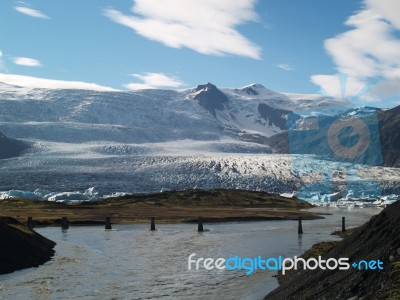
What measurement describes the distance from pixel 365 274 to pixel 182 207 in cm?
10259

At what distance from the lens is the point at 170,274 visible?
32.6 m

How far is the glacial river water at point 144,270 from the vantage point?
26.8m

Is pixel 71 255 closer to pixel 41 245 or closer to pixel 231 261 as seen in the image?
pixel 41 245

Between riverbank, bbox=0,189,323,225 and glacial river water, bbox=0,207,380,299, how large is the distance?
1105 inches

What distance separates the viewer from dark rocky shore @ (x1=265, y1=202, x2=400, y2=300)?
15.0 meters

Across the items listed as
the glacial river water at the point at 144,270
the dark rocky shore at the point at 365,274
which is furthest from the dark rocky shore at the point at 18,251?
the dark rocky shore at the point at 365,274

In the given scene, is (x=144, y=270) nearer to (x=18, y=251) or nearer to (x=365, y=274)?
(x=18, y=251)

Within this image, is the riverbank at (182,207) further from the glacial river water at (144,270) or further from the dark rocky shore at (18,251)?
the dark rocky shore at (18,251)

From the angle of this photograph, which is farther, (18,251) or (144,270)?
(18,251)

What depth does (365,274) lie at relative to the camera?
16.4 m

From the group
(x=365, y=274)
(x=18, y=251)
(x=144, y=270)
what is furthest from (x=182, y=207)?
(x=365, y=274)

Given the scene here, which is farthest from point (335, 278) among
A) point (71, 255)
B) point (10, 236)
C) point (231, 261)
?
point (71, 255)

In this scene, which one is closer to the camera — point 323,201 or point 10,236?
point 10,236

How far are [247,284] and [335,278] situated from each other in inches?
408
